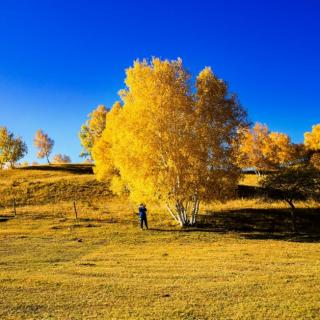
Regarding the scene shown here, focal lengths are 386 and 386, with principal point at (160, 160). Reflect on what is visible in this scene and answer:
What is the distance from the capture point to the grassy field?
1196 cm

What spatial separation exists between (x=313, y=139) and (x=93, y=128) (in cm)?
5464

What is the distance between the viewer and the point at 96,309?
476 inches

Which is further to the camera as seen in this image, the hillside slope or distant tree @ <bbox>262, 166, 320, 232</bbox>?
the hillside slope

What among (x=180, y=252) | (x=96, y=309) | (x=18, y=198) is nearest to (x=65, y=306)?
(x=96, y=309)

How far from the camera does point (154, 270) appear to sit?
18.4 metres

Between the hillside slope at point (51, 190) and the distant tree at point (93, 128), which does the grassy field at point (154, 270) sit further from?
the distant tree at point (93, 128)

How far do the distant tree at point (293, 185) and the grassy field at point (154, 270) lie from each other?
3123mm

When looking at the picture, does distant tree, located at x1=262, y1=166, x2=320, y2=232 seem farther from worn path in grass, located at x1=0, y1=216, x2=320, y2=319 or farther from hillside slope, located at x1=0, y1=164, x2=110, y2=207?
hillside slope, located at x1=0, y1=164, x2=110, y2=207

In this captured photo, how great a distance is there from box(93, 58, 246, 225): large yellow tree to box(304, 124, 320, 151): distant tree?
6574 cm

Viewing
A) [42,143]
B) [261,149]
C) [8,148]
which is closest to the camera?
[261,149]

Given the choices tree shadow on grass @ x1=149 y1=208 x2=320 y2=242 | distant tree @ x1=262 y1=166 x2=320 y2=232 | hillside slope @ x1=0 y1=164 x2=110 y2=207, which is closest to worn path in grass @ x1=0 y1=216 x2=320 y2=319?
tree shadow on grass @ x1=149 y1=208 x2=320 y2=242

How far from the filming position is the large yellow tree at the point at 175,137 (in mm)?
35094

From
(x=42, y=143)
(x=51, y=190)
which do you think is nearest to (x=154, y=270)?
(x=51, y=190)

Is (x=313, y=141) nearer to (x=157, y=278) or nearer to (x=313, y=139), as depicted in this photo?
(x=313, y=139)
